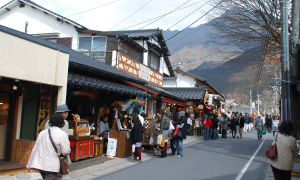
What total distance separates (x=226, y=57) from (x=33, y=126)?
9847mm

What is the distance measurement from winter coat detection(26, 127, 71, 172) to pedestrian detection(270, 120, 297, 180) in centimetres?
394

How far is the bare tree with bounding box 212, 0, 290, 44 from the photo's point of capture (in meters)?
12.2

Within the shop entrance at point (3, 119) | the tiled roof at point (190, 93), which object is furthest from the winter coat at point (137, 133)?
the tiled roof at point (190, 93)

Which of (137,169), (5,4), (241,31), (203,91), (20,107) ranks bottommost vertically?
(137,169)

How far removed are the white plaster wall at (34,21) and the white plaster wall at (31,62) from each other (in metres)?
10.5

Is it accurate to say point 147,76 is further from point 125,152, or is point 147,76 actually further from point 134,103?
point 125,152

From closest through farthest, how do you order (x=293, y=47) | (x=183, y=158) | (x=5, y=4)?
1. (x=293, y=47)
2. (x=183, y=158)
3. (x=5, y=4)

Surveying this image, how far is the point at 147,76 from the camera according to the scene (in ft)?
64.5

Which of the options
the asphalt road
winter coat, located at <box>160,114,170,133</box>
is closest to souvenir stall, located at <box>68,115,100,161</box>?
the asphalt road

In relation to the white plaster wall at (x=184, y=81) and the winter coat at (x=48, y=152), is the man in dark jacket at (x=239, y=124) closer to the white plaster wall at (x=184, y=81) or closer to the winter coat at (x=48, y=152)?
the white plaster wall at (x=184, y=81)

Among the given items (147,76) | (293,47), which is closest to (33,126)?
(293,47)

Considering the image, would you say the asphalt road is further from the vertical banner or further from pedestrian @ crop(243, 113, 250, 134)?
pedestrian @ crop(243, 113, 250, 134)

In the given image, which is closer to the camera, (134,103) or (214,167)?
(214,167)

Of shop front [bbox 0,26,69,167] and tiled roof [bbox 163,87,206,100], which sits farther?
tiled roof [bbox 163,87,206,100]
